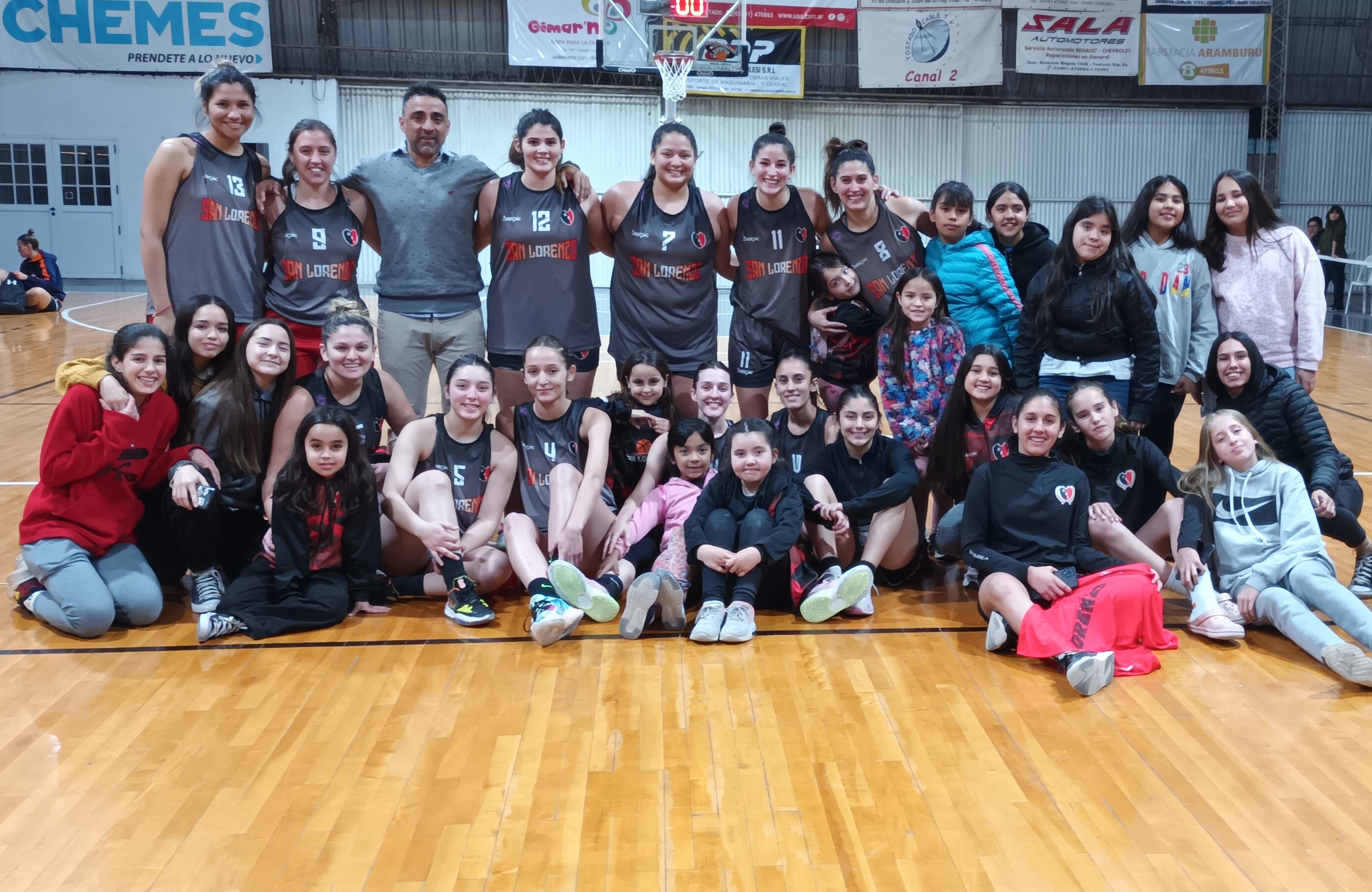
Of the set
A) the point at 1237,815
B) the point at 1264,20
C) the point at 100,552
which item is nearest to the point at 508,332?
the point at 100,552

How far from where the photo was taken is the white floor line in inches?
448

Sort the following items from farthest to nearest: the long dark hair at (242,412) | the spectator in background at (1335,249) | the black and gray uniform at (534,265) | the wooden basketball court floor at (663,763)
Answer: the spectator in background at (1335,249), the black and gray uniform at (534,265), the long dark hair at (242,412), the wooden basketball court floor at (663,763)

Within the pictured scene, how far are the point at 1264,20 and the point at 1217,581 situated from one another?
15197 mm

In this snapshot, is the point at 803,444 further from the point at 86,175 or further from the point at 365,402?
the point at 86,175

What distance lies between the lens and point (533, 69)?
631 inches

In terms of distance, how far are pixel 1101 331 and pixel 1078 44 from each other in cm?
1384

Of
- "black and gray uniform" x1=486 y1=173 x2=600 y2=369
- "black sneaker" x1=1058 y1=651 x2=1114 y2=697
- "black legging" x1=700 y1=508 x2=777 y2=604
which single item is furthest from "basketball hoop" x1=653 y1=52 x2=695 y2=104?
"black sneaker" x1=1058 y1=651 x2=1114 y2=697

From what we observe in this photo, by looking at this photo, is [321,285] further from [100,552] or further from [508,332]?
[100,552]

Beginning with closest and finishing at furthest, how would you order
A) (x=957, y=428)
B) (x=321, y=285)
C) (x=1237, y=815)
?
(x=1237, y=815)
(x=957, y=428)
(x=321, y=285)

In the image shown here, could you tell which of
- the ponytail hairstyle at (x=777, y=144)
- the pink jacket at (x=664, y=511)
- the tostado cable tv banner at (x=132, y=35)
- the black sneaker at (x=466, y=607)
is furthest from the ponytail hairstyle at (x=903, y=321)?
the tostado cable tv banner at (x=132, y=35)

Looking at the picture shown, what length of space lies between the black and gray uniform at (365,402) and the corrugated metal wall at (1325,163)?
660 inches

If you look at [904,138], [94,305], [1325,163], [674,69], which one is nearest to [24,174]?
[94,305]

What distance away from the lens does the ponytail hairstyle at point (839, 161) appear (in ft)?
14.0

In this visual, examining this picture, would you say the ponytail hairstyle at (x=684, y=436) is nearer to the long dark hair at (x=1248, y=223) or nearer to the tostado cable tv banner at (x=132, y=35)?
the long dark hair at (x=1248, y=223)
